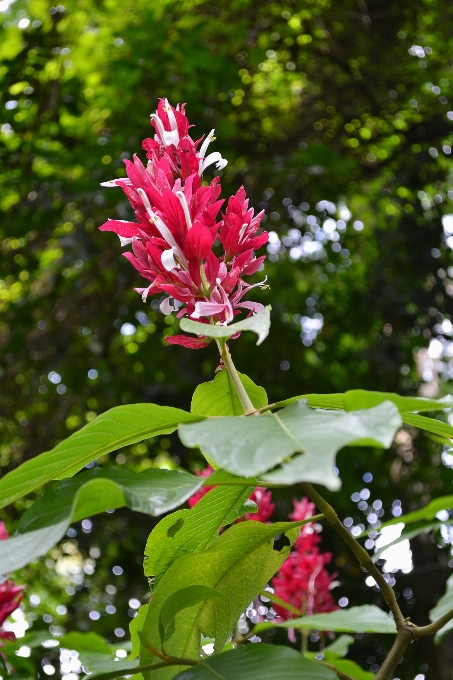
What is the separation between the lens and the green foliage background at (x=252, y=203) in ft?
13.2


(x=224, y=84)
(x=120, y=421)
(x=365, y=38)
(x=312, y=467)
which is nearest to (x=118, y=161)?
(x=224, y=84)

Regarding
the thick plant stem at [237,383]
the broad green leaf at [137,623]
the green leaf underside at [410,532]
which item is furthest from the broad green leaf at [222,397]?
the green leaf underside at [410,532]

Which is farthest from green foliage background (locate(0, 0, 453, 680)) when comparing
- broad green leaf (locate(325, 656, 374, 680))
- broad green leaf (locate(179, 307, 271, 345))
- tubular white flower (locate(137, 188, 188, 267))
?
broad green leaf (locate(179, 307, 271, 345))

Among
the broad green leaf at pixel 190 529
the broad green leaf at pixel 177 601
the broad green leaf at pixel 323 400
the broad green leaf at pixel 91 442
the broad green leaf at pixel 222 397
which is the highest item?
the broad green leaf at pixel 91 442

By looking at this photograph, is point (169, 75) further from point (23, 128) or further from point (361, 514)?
point (361, 514)

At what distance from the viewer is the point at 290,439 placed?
Answer: 1.94ft

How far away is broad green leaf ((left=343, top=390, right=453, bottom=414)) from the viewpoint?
69 cm

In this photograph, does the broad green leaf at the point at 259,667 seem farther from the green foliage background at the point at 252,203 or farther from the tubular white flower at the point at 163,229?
the green foliage background at the point at 252,203

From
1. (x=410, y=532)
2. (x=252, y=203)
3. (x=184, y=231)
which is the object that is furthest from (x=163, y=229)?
(x=252, y=203)

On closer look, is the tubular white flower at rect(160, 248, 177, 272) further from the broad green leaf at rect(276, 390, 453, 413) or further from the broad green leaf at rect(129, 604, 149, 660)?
the broad green leaf at rect(129, 604, 149, 660)

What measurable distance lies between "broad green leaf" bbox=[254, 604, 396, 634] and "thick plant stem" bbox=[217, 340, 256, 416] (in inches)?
19.1

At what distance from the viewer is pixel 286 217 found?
4.83 meters

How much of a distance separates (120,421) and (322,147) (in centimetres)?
359

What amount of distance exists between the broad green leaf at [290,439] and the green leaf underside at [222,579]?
270 mm
